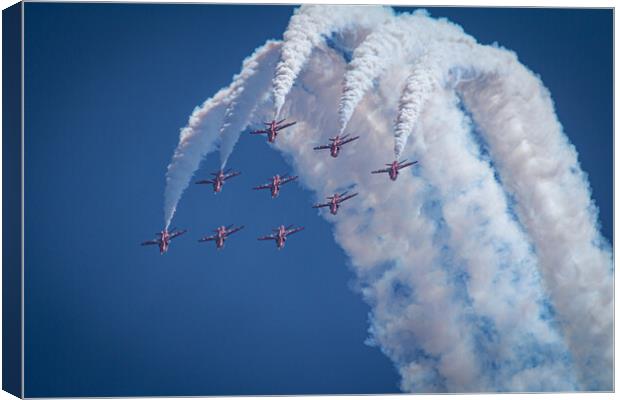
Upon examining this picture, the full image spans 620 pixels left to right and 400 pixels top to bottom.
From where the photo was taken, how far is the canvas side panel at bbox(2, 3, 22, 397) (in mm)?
52375

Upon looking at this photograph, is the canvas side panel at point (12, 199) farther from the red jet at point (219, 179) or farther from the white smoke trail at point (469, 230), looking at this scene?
the white smoke trail at point (469, 230)

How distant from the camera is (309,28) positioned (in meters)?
52.2

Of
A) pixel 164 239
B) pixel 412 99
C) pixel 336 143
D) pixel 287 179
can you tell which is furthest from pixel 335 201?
pixel 164 239

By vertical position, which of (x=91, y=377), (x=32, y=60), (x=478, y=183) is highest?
(x=32, y=60)

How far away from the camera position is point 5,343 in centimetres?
5275

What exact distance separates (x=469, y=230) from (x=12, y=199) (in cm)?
1151

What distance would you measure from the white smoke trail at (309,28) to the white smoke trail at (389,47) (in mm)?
446

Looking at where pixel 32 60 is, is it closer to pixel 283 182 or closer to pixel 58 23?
pixel 58 23

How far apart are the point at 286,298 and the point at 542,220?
6.85 metres

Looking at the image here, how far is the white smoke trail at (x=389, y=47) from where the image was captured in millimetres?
51781

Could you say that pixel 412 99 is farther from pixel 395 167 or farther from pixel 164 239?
pixel 164 239

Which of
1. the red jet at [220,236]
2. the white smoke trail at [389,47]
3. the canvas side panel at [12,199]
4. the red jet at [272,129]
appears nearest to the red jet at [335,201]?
the white smoke trail at [389,47]

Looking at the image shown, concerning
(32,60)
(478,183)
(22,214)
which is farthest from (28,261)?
(478,183)

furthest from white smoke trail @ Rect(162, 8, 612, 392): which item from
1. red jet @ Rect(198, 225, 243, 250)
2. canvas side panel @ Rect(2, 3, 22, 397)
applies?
canvas side panel @ Rect(2, 3, 22, 397)
